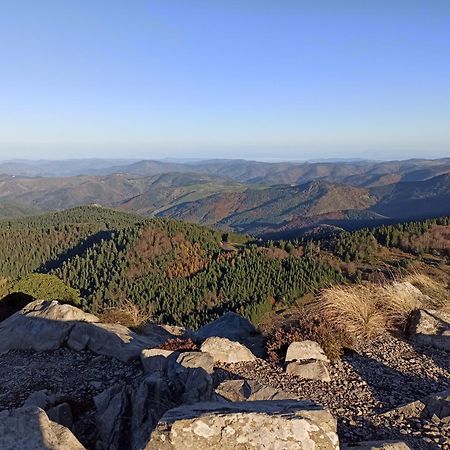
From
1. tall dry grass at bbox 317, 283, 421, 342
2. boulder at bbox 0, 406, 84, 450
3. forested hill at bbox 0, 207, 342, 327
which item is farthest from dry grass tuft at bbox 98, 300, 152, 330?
forested hill at bbox 0, 207, 342, 327

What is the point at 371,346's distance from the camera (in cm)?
1323

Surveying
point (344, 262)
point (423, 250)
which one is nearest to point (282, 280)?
point (344, 262)

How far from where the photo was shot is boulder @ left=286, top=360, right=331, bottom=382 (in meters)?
10.9

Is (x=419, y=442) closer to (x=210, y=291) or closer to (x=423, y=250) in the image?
(x=423, y=250)

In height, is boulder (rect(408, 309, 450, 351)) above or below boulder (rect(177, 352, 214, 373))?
below

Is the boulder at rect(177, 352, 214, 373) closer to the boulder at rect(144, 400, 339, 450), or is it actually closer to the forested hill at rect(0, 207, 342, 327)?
the boulder at rect(144, 400, 339, 450)

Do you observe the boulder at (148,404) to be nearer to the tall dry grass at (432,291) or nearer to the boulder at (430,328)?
the boulder at (430,328)

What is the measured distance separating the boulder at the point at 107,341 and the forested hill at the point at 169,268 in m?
46.7

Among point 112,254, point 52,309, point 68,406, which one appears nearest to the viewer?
point 68,406

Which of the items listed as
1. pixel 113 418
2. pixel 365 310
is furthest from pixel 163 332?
pixel 113 418

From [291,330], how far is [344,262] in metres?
75.8

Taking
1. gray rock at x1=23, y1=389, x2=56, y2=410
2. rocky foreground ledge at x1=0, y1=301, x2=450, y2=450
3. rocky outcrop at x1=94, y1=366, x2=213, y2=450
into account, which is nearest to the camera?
rocky foreground ledge at x1=0, y1=301, x2=450, y2=450

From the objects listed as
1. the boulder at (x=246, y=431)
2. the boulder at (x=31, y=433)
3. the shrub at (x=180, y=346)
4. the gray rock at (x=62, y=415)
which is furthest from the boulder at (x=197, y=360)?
the boulder at (x=246, y=431)

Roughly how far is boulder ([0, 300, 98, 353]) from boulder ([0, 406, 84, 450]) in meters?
6.97
